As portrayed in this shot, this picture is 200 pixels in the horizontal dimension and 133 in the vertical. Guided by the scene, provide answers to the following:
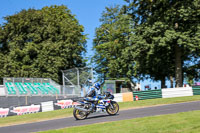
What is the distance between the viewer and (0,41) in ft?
149

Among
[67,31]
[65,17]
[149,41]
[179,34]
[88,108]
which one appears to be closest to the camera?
[88,108]

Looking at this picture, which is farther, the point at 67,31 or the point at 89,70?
the point at 67,31

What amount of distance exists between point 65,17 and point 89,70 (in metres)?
20.7

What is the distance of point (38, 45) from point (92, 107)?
30722 millimetres

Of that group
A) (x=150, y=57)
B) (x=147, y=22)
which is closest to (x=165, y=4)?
(x=147, y=22)

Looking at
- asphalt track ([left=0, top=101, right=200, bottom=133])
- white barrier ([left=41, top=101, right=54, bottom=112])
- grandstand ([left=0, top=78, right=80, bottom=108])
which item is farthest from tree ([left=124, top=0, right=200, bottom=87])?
asphalt track ([left=0, top=101, right=200, bottom=133])

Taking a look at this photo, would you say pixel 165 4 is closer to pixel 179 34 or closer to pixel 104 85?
pixel 179 34

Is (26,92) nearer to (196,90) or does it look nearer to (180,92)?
(180,92)

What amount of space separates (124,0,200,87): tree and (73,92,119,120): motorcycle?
16.4 metres

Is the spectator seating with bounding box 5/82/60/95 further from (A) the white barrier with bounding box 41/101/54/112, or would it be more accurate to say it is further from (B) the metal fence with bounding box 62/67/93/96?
(A) the white barrier with bounding box 41/101/54/112

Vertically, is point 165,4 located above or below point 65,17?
below

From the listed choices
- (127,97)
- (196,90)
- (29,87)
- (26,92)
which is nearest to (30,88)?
(29,87)

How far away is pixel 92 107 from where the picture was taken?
14484 millimetres

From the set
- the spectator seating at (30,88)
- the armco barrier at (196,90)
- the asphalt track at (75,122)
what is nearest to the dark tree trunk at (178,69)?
the armco barrier at (196,90)
